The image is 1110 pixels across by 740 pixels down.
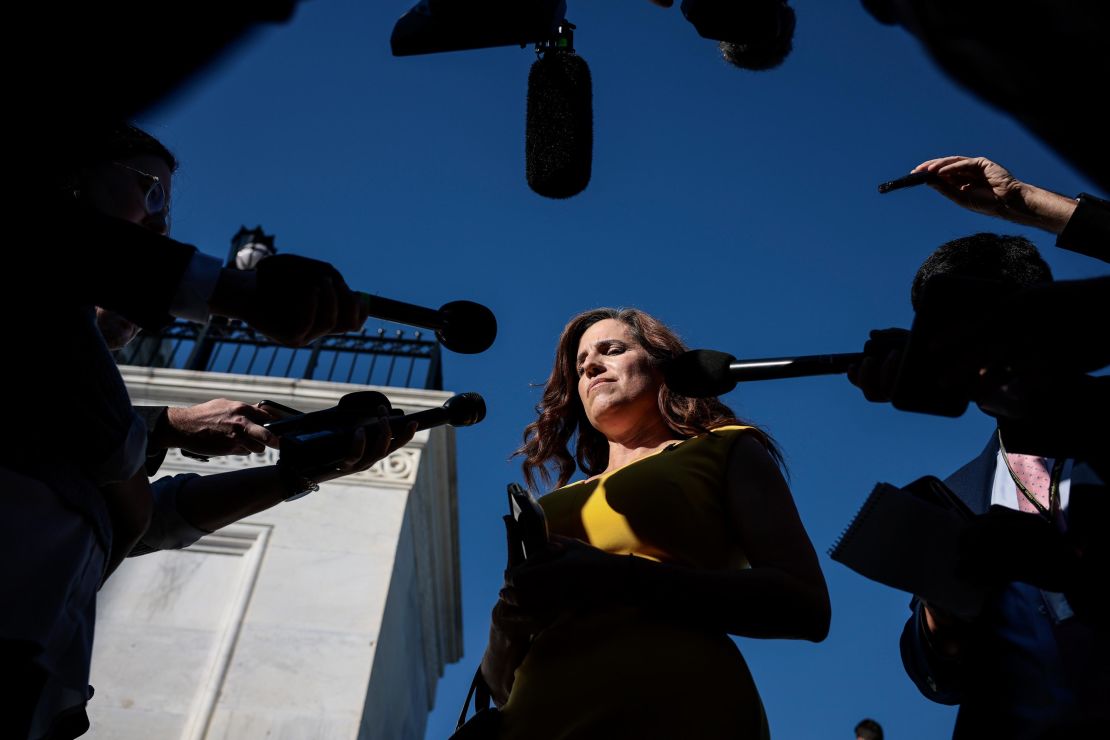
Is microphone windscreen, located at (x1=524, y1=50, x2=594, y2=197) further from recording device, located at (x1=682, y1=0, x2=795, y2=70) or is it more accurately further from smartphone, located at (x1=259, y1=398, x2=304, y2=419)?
smartphone, located at (x1=259, y1=398, x2=304, y2=419)

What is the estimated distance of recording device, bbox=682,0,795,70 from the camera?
2357mm

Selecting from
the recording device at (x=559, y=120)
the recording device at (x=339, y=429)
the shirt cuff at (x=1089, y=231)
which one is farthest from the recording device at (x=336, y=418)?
the shirt cuff at (x=1089, y=231)

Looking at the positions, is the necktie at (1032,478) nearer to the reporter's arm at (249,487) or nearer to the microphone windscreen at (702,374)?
the microphone windscreen at (702,374)

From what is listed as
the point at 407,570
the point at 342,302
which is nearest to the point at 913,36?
the point at 342,302

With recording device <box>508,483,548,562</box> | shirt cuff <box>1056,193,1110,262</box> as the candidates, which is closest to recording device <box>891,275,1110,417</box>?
recording device <box>508,483,548,562</box>

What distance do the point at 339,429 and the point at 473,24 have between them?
1215 millimetres

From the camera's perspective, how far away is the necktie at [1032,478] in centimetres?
193

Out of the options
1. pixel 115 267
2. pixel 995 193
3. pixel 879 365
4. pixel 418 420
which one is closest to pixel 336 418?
pixel 418 420

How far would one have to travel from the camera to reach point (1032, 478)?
1.96 metres

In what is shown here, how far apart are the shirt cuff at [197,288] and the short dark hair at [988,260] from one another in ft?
5.58

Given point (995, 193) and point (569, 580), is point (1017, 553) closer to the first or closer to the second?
point (569, 580)

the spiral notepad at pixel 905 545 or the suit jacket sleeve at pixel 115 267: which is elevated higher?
the spiral notepad at pixel 905 545

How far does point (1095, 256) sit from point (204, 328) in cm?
802

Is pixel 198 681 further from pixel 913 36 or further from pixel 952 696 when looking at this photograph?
pixel 913 36
